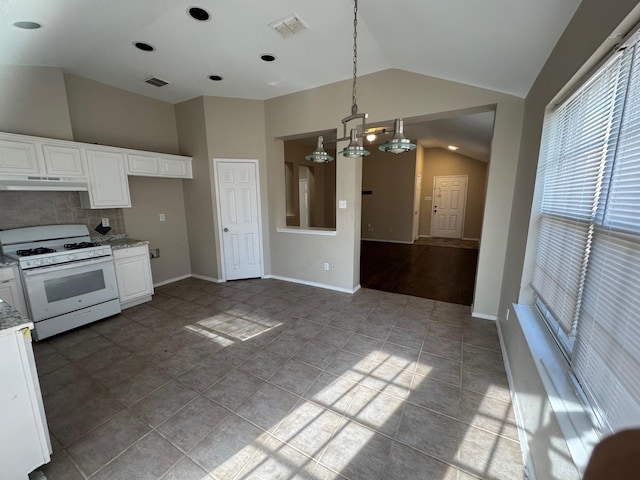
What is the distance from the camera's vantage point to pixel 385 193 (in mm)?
8055

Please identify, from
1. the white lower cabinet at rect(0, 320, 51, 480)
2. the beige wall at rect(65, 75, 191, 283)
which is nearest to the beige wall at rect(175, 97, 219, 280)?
the beige wall at rect(65, 75, 191, 283)

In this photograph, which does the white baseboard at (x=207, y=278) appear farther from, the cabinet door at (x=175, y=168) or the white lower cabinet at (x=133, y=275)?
the cabinet door at (x=175, y=168)

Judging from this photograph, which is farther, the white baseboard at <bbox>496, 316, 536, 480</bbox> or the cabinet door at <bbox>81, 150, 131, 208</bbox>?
the cabinet door at <bbox>81, 150, 131, 208</bbox>

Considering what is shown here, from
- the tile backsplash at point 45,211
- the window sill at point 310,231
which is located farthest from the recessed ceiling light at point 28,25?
the window sill at point 310,231

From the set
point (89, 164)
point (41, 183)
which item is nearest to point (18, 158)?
point (41, 183)

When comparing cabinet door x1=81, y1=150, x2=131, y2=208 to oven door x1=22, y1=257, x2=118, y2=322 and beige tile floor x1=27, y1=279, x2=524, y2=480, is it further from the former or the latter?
beige tile floor x1=27, y1=279, x2=524, y2=480

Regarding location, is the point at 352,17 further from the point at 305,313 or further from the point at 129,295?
the point at 129,295

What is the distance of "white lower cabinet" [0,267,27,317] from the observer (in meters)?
2.47

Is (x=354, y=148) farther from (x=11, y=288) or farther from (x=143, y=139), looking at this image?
(x=143, y=139)

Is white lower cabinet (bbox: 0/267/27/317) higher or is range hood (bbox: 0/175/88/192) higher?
range hood (bbox: 0/175/88/192)

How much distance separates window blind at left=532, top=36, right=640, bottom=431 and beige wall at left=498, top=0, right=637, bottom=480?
0.59 feet

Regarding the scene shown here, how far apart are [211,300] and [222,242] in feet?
3.51

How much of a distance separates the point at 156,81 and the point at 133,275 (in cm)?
266

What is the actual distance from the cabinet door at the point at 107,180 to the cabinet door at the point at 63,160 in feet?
0.34
